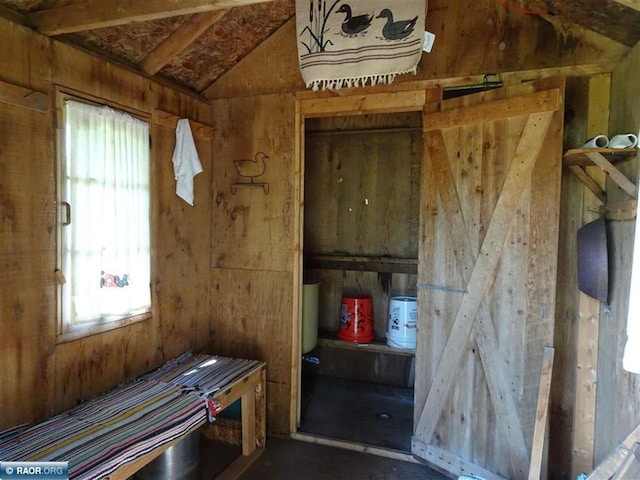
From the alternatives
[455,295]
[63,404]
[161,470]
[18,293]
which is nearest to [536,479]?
[455,295]

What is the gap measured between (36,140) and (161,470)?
1.86 meters

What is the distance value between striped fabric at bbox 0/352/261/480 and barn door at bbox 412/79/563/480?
1.35 metres

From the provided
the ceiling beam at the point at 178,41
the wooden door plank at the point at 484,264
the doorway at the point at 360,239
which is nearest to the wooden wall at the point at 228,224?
the ceiling beam at the point at 178,41

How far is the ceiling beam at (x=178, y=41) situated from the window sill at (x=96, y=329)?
154 cm

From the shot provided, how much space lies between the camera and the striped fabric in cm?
160

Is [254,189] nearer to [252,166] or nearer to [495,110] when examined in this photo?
[252,166]

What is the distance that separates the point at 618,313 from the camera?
193cm

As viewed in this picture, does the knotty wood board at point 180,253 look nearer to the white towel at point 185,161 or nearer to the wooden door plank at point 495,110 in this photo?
the white towel at point 185,161

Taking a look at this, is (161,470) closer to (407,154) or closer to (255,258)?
(255,258)

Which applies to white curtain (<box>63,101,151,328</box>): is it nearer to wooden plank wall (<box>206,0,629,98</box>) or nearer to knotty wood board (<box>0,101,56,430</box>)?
knotty wood board (<box>0,101,56,430</box>)

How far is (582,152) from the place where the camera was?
1923mm

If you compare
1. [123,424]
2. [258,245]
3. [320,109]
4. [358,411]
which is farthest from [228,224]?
[358,411]

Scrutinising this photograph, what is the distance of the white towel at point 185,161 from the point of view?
9.09 ft

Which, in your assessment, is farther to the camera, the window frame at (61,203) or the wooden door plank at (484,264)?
the wooden door plank at (484,264)
